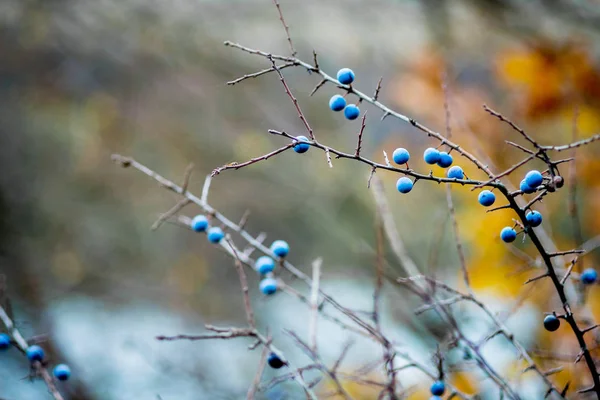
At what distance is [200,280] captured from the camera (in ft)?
23.6

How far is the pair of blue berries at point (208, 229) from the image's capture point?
1679mm

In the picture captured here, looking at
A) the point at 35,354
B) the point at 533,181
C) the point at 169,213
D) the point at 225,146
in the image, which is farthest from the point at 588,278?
the point at 225,146

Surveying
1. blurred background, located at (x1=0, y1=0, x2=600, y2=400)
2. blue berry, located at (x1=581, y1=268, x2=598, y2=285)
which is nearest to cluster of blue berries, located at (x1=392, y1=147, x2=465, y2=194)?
blue berry, located at (x1=581, y1=268, x2=598, y2=285)

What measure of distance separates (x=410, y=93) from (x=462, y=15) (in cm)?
79

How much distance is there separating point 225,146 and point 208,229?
4180 millimetres

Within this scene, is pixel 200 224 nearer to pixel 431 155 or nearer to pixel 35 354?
pixel 35 354

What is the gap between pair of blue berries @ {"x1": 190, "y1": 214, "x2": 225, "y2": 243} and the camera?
1679 mm

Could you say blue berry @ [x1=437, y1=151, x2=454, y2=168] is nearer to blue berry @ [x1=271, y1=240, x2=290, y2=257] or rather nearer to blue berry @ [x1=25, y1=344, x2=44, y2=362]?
blue berry @ [x1=271, y1=240, x2=290, y2=257]

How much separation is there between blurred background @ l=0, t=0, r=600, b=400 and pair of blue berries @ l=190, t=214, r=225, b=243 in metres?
1.80

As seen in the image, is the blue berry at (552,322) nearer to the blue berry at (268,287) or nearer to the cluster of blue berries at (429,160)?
the cluster of blue berries at (429,160)

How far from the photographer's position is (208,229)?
177 cm

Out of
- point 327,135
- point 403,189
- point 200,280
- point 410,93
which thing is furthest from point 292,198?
point 403,189

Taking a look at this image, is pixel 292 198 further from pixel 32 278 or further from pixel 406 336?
pixel 32 278

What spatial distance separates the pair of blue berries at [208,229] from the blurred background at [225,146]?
180cm
